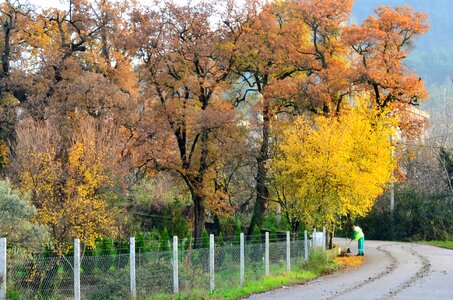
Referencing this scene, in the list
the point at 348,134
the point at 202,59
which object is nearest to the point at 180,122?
the point at 202,59

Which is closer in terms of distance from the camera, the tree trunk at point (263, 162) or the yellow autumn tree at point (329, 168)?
the yellow autumn tree at point (329, 168)

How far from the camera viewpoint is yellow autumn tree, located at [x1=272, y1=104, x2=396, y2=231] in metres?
28.9

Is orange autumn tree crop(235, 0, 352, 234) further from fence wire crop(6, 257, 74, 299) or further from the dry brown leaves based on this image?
fence wire crop(6, 257, 74, 299)

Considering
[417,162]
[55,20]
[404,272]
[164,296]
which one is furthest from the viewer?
[417,162]

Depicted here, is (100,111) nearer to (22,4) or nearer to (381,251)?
(22,4)

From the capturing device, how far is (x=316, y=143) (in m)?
29.5

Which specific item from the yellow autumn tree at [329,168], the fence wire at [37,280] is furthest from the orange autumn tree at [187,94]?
the fence wire at [37,280]

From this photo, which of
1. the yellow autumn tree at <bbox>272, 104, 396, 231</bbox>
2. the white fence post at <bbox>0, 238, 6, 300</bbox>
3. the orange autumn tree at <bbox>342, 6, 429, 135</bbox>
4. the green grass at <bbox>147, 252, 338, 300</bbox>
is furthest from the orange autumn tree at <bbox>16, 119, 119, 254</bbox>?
the orange autumn tree at <bbox>342, 6, 429, 135</bbox>

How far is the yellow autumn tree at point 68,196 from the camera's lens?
77.3 feet

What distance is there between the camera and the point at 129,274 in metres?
16.0

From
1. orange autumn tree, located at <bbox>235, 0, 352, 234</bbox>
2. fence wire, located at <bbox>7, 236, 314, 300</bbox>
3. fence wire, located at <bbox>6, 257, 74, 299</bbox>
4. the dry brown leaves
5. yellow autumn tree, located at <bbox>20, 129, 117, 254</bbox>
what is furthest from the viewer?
orange autumn tree, located at <bbox>235, 0, 352, 234</bbox>

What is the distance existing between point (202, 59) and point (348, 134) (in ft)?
32.6

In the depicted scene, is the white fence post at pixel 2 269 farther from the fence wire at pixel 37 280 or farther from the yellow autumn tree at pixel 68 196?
the yellow autumn tree at pixel 68 196

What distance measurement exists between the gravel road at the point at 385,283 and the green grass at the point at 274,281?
0.47 meters
